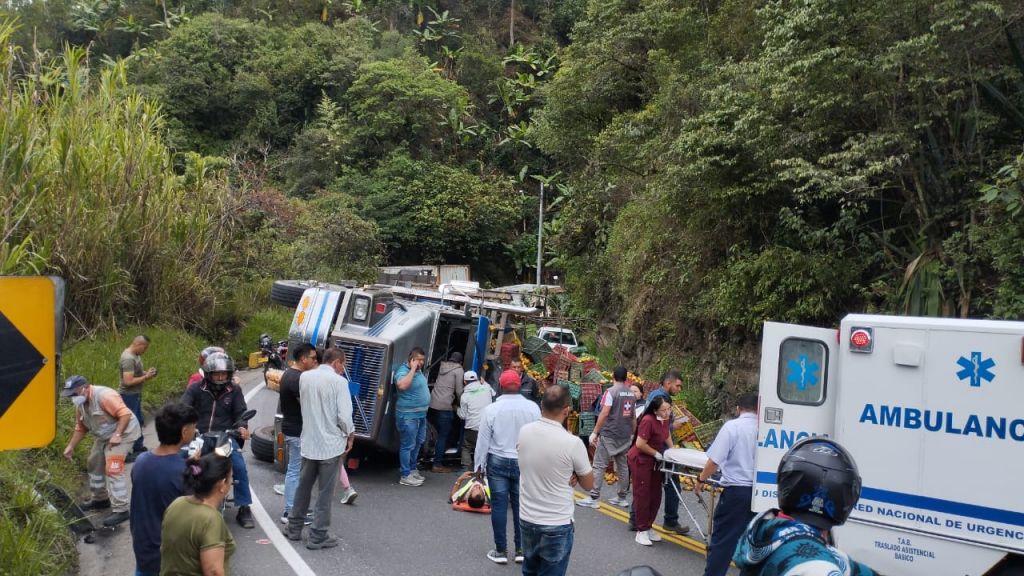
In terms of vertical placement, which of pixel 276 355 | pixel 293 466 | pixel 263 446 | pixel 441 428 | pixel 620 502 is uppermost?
pixel 293 466

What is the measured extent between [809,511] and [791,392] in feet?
12.6

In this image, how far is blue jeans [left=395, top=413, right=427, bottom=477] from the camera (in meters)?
10.2

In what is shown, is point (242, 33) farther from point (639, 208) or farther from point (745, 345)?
point (745, 345)

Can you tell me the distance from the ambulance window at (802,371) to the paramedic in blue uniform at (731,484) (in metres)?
0.70

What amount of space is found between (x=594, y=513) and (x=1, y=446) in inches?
279

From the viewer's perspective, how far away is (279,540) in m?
7.96

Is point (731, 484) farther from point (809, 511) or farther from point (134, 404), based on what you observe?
point (134, 404)

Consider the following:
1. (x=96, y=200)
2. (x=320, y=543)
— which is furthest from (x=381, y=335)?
(x=96, y=200)

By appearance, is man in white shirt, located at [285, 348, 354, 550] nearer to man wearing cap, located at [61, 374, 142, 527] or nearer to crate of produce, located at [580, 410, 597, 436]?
man wearing cap, located at [61, 374, 142, 527]

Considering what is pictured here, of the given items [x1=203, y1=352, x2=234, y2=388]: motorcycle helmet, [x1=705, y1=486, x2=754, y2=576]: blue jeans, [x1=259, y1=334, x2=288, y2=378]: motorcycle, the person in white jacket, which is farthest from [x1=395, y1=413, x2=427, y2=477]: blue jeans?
[x1=259, y1=334, x2=288, y2=378]: motorcycle

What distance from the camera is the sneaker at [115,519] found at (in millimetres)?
7852

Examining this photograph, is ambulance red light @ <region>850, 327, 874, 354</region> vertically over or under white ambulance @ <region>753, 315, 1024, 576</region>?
over

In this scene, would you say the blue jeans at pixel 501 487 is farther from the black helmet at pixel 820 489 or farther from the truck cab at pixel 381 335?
the black helmet at pixel 820 489

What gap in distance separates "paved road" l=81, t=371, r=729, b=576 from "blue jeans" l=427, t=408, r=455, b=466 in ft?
3.16
